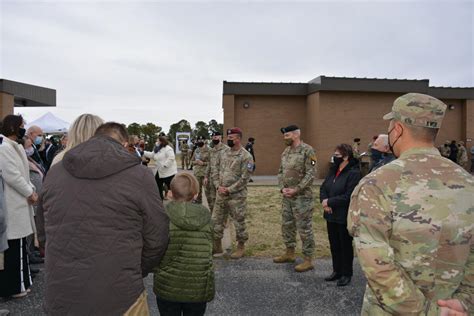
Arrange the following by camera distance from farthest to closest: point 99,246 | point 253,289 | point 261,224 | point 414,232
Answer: point 261,224
point 253,289
point 99,246
point 414,232

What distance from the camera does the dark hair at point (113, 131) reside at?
7.25 ft

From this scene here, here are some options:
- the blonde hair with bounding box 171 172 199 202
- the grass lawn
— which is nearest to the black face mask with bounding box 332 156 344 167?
the grass lawn

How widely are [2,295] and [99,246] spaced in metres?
3.05

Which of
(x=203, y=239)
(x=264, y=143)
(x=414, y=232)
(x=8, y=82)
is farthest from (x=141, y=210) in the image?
(x=8, y=82)

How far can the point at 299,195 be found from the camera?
17.7 feet

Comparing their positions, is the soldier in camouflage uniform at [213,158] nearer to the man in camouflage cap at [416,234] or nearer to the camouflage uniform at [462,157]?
the man in camouflage cap at [416,234]

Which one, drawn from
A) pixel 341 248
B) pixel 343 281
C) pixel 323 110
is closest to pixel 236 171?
pixel 341 248

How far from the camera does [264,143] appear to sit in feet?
61.1

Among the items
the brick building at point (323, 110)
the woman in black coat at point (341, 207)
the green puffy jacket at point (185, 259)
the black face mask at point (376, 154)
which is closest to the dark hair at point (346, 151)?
the woman in black coat at point (341, 207)

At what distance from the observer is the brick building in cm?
1722

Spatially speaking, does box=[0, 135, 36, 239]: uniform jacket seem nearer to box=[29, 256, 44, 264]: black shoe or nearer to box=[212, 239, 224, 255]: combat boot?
box=[29, 256, 44, 264]: black shoe

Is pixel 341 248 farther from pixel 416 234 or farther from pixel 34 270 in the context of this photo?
pixel 34 270

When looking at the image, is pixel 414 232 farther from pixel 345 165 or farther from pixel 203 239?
pixel 345 165

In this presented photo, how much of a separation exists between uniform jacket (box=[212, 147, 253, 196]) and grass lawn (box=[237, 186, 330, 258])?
3.64 feet
